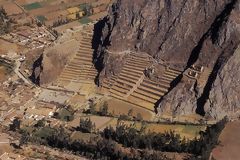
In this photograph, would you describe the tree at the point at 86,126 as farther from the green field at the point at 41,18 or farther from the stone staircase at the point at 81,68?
the green field at the point at 41,18

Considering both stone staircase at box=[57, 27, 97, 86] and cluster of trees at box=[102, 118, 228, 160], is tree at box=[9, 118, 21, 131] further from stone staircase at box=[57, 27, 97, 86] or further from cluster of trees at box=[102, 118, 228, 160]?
stone staircase at box=[57, 27, 97, 86]

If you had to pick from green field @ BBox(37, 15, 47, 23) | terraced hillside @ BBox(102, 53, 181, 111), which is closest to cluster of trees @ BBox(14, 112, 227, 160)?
terraced hillside @ BBox(102, 53, 181, 111)

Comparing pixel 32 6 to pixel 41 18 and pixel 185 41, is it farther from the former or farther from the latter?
pixel 185 41

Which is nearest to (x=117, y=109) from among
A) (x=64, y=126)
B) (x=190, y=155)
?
(x=64, y=126)

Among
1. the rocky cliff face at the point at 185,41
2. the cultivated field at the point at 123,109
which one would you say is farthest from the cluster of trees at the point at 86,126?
the rocky cliff face at the point at 185,41

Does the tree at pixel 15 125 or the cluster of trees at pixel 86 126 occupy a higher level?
the cluster of trees at pixel 86 126

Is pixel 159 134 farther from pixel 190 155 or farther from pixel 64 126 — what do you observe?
pixel 64 126

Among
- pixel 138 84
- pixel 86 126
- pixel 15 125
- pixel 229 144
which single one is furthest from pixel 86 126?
pixel 229 144

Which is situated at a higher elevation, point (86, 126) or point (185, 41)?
point (185, 41)
